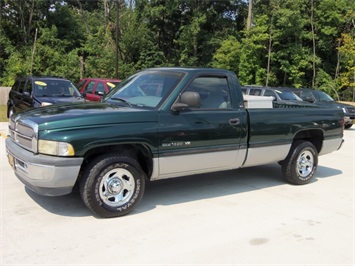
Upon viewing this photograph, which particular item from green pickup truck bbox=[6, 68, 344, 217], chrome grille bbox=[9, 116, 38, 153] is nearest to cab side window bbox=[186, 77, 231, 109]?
green pickup truck bbox=[6, 68, 344, 217]

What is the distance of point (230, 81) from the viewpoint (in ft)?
19.0

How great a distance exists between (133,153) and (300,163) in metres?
3.27

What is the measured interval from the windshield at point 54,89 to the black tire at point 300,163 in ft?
24.7

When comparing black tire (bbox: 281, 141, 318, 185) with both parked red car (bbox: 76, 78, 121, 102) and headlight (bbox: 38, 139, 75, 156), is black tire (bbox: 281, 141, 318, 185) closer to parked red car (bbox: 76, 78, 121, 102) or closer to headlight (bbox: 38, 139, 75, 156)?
headlight (bbox: 38, 139, 75, 156)

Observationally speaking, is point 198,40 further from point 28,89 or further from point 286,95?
point 28,89

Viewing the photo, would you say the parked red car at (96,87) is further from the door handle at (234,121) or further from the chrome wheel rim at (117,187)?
the chrome wheel rim at (117,187)

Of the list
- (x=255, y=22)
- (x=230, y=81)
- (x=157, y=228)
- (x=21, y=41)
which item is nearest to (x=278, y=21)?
(x=255, y=22)

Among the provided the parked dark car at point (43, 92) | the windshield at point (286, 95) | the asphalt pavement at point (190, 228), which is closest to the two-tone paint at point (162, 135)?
the asphalt pavement at point (190, 228)

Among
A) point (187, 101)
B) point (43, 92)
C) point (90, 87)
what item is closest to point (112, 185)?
point (187, 101)

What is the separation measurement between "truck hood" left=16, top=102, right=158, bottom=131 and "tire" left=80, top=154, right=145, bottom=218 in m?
0.47

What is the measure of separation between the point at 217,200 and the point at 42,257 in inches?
108

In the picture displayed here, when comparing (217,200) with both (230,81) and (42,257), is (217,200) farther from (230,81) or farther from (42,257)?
(42,257)

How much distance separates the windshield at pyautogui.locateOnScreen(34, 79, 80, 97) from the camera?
452 inches

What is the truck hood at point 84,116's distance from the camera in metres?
4.32
